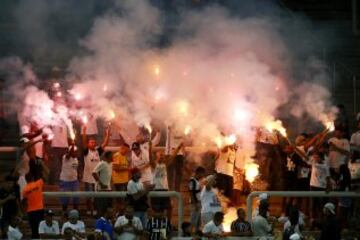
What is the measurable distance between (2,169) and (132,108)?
2526 mm

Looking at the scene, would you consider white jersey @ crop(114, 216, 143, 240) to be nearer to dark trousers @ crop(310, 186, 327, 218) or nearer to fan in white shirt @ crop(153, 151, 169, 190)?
fan in white shirt @ crop(153, 151, 169, 190)

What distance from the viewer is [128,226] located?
1522cm

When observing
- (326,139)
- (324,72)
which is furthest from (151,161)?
(324,72)

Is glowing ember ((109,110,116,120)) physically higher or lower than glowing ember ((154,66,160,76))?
lower

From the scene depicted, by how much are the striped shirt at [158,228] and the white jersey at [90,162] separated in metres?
2.02

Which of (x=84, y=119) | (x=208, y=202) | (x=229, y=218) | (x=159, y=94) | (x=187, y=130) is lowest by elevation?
(x=229, y=218)

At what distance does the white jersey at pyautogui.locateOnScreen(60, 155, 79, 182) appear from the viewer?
1753cm

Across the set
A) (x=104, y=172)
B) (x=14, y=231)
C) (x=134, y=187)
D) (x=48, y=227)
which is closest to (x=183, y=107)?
(x=104, y=172)

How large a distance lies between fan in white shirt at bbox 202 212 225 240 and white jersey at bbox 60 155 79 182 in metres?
3.07

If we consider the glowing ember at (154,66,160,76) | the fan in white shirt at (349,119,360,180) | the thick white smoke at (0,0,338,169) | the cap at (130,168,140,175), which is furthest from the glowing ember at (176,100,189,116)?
the fan in white shirt at (349,119,360,180)

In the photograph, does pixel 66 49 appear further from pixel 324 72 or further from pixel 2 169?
pixel 324 72

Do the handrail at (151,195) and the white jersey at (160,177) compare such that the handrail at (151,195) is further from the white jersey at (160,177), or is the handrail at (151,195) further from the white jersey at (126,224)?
the white jersey at (160,177)

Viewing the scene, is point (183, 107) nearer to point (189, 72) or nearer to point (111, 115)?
point (189, 72)

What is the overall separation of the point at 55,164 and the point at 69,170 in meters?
1.09
